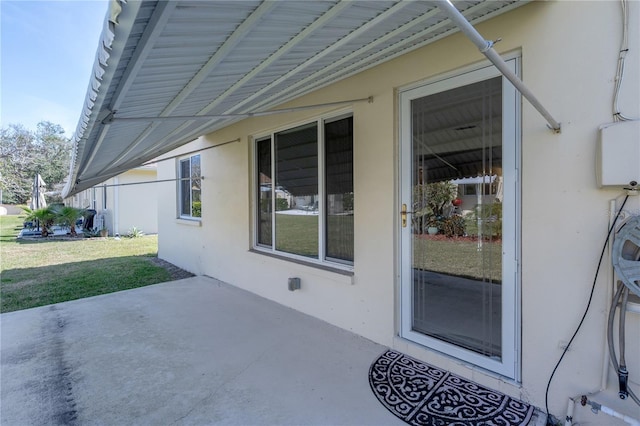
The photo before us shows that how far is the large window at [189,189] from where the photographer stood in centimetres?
753

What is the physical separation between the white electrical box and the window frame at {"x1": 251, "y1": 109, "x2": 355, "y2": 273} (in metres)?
2.24

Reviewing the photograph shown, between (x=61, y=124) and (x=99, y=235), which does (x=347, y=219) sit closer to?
(x=99, y=235)

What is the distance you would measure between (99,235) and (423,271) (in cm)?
1527

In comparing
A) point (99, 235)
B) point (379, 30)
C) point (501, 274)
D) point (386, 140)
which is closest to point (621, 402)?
point (501, 274)

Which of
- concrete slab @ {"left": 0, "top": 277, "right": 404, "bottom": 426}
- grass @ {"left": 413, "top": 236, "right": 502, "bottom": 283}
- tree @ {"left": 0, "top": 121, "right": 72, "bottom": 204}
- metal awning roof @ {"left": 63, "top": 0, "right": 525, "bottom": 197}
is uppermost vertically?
tree @ {"left": 0, "top": 121, "right": 72, "bottom": 204}

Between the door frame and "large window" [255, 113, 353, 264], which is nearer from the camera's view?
the door frame

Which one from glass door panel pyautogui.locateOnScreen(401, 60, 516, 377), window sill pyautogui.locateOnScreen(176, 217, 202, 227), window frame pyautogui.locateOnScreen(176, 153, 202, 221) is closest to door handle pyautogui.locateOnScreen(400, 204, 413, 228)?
glass door panel pyautogui.locateOnScreen(401, 60, 516, 377)

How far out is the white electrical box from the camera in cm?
188

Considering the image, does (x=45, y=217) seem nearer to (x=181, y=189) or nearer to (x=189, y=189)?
(x=181, y=189)

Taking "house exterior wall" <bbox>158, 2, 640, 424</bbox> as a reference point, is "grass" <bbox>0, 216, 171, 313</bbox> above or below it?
below

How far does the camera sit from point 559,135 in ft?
7.25

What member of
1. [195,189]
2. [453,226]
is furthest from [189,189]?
[453,226]

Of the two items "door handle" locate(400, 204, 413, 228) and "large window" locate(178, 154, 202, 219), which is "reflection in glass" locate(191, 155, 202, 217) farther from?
"door handle" locate(400, 204, 413, 228)

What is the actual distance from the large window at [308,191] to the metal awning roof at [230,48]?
1.00 meters
